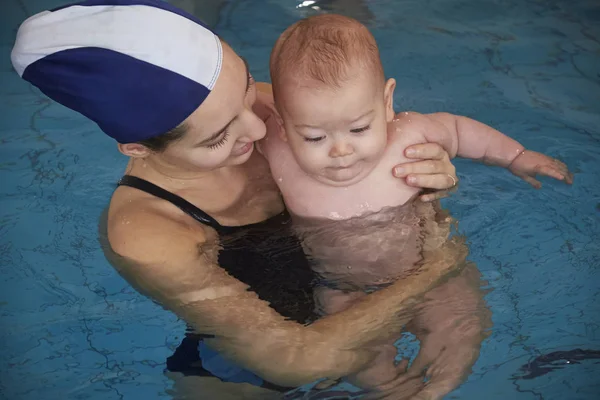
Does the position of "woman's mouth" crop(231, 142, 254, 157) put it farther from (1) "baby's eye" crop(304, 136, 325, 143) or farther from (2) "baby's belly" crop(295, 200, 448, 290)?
(2) "baby's belly" crop(295, 200, 448, 290)

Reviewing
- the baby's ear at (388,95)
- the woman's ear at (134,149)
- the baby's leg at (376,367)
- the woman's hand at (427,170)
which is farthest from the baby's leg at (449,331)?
the woman's ear at (134,149)

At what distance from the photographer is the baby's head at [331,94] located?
2.54 metres

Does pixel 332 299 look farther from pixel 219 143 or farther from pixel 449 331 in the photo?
pixel 219 143

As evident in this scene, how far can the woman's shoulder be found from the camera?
2441 mm

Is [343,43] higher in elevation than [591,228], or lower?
higher

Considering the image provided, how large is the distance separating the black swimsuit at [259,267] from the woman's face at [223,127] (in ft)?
0.62

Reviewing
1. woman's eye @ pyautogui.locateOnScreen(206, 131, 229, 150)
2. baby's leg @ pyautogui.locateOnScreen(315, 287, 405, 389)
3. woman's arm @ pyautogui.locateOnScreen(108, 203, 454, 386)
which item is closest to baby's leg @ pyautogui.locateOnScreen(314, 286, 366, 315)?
baby's leg @ pyautogui.locateOnScreen(315, 287, 405, 389)

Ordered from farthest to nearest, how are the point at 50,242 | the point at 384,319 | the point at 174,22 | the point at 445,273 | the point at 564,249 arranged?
the point at 50,242, the point at 564,249, the point at 445,273, the point at 384,319, the point at 174,22

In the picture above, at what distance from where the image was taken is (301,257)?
282 centimetres

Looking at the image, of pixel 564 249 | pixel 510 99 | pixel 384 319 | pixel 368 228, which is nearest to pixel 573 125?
pixel 510 99

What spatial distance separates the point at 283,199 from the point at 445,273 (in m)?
0.69

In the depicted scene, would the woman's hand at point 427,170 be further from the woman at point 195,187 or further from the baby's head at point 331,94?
the baby's head at point 331,94

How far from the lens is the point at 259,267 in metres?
2.75

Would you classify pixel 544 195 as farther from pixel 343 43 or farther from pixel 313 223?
pixel 343 43
